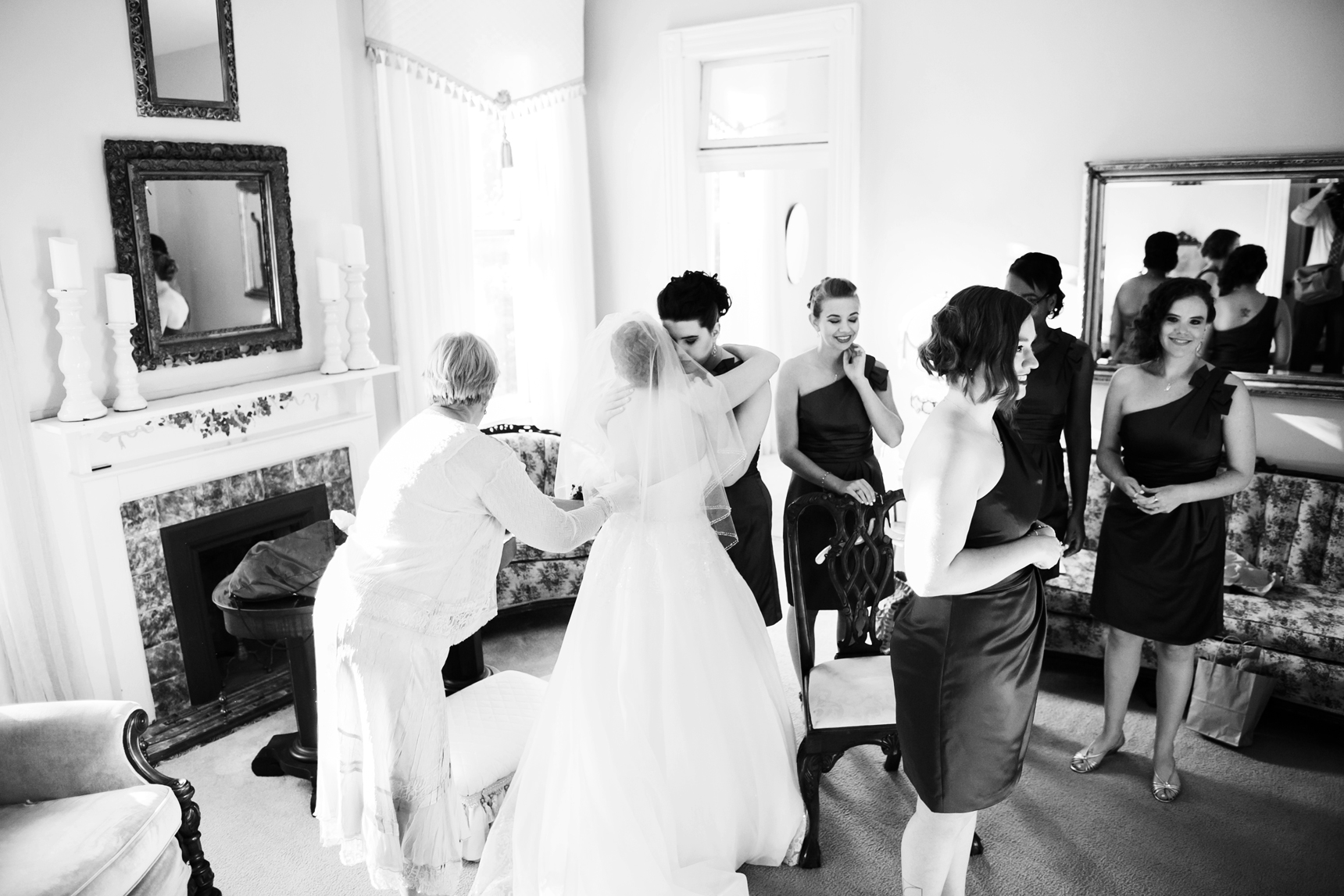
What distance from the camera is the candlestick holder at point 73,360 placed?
3.29 meters

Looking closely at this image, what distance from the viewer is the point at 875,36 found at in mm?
4680

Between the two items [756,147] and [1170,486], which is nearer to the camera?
[1170,486]

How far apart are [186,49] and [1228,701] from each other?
14.4 feet

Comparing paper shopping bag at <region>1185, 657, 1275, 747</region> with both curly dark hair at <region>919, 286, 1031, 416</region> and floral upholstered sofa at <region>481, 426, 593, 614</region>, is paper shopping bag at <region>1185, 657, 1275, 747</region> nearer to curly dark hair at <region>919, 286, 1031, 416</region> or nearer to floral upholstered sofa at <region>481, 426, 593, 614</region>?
curly dark hair at <region>919, 286, 1031, 416</region>

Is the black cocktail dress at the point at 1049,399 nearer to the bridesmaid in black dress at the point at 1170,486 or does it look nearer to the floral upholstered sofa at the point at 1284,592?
the bridesmaid in black dress at the point at 1170,486

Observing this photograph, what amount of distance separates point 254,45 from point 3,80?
99 centimetres

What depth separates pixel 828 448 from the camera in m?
3.44

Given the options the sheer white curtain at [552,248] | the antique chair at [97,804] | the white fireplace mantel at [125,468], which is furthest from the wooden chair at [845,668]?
the sheer white curtain at [552,248]

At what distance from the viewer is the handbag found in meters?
3.33

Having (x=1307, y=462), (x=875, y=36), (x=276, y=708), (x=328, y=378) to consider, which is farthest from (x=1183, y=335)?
(x=276, y=708)

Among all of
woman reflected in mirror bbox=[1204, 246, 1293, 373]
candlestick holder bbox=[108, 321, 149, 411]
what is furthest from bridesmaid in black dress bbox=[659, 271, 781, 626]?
woman reflected in mirror bbox=[1204, 246, 1293, 373]

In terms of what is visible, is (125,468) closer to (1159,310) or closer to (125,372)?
(125,372)

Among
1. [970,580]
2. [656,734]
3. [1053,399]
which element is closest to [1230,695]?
[1053,399]

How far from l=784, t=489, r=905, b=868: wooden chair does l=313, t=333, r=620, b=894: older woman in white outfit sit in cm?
73
